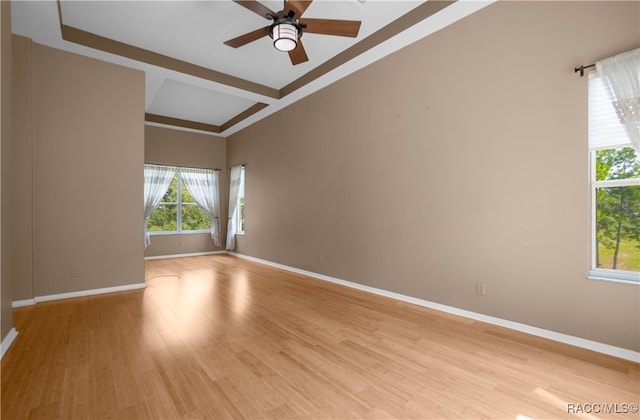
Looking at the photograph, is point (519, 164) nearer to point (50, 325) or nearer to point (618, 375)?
point (618, 375)

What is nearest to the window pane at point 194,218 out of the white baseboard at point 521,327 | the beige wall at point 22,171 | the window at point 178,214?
the window at point 178,214

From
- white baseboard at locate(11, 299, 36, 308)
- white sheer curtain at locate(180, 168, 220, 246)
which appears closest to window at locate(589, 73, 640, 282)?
white baseboard at locate(11, 299, 36, 308)

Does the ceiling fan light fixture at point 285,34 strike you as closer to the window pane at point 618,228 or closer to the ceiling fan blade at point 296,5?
the ceiling fan blade at point 296,5

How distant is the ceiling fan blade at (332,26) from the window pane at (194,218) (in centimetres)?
594

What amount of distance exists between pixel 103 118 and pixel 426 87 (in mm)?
4327

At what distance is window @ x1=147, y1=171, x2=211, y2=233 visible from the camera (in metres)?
7.06

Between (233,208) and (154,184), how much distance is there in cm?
188

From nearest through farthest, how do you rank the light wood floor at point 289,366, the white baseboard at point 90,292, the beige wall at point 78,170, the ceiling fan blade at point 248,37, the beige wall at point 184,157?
the light wood floor at point 289,366 < the ceiling fan blade at point 248,37 < the beige wall at point 78,170 < the white baseboard at point 90,292 < the beige wall at point 184,157

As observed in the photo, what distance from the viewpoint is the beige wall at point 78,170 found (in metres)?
3.54

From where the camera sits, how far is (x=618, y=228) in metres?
2.31

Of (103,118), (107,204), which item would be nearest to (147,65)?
(103,118)

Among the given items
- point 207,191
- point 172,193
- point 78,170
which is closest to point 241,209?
point 207,191

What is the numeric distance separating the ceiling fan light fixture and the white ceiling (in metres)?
0.68

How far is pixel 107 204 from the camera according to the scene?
161 inches
